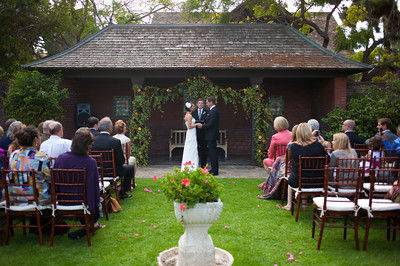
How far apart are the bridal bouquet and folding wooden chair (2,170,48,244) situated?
2419 mm

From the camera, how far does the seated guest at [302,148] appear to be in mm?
8094

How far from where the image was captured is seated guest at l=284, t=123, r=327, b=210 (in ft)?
26.6

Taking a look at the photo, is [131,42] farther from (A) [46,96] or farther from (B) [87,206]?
(B) [87,206]

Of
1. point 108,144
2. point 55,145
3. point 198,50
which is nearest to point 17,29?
point 198,50

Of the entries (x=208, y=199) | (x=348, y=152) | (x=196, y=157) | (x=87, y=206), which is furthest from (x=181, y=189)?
(x=196, y=157)

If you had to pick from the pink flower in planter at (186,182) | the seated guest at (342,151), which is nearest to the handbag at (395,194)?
the seated guest at (342,151)

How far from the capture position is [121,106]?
1861cm

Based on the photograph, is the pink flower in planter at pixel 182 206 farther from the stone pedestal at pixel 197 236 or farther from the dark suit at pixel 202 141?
the dark suit at pixel 202 141

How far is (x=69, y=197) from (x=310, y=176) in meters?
4.00

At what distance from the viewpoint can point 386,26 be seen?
20.6 metres

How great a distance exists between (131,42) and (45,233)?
1108 centimetres

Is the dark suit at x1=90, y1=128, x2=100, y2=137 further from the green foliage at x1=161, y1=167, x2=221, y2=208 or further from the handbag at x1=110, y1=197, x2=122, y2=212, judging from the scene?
the green foliage at x1=161, y1=167, x2=221, y2=208

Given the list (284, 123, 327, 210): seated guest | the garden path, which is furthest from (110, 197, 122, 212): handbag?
the garden path

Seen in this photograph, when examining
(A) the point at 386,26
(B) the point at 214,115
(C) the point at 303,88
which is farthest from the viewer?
(A) the point at 386,26
